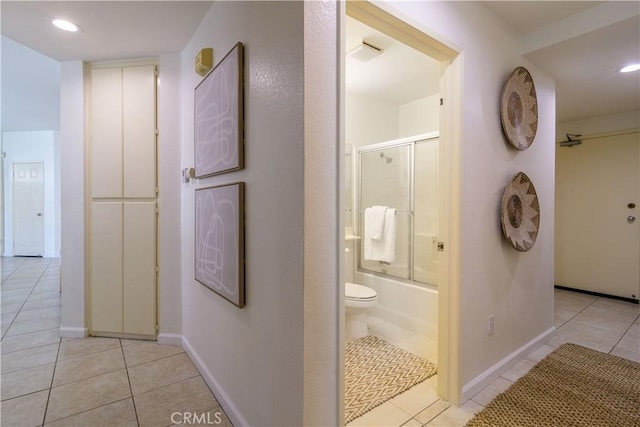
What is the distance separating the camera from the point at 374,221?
3.31 m

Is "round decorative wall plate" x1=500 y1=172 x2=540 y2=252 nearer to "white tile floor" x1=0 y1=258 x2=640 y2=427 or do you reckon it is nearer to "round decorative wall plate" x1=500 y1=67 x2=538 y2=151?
"round decorative wall plate" x1=500 y1=67 x2=538 y2=151

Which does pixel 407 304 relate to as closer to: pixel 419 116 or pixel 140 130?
pixel 419 116

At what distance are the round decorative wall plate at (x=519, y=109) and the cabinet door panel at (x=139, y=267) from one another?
2.77 metres

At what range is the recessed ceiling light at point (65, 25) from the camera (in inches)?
77.1

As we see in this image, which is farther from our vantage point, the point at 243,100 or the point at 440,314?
the point at 440,314

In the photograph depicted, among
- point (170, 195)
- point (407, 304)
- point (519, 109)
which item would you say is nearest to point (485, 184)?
point (519, 109)

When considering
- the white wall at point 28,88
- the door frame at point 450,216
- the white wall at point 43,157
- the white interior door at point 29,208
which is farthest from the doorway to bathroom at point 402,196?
the white interior door at point 29,208

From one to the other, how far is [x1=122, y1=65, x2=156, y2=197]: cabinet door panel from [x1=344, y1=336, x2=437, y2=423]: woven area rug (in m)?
2.13

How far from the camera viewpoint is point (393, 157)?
→ 3.24 metres

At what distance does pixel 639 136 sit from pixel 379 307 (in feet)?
12.0

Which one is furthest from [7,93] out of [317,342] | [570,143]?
[570,143]

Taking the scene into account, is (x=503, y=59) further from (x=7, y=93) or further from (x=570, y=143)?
(x=7, y=93)

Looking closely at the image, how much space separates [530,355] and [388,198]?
5.96 feet

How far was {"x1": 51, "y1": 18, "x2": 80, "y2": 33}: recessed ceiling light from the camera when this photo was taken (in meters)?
1.96
